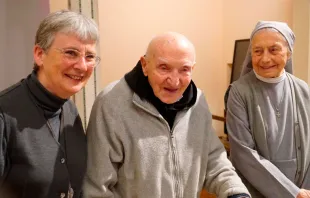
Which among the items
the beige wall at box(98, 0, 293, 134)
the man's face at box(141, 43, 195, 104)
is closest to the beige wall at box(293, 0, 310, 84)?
the beige wall at box(98, 0, 293, 134)

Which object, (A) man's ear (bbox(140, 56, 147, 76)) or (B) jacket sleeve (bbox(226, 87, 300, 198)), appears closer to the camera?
(A) man's ear (bbox(140, 56, 147, 76))

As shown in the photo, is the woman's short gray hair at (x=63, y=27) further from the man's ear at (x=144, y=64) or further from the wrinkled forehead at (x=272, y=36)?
the wrinkled forehead at (x=272, y=36)

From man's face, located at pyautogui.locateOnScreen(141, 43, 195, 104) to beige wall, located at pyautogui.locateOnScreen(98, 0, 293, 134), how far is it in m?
1.60

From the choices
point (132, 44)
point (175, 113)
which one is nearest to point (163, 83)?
point (175, 113)

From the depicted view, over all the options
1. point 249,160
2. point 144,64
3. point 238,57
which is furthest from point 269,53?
point 238,57

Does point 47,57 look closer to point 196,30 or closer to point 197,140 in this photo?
point 197,140

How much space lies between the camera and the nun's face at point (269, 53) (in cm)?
149

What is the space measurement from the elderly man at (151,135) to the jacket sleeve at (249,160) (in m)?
0.18

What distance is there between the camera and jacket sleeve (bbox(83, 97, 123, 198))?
1.21 meters

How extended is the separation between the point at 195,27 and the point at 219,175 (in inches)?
107

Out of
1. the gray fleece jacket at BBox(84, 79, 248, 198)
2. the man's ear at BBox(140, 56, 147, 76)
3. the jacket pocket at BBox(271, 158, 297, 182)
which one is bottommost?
the jacket pocket at BBox(271, 158, 297, 182)

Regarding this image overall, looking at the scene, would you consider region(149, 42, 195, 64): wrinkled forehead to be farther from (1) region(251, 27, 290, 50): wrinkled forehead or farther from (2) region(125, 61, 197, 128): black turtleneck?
(1) region(251, 27, 290, 50): wrinkled forehead

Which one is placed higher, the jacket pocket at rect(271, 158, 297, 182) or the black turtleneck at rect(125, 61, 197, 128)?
the black turtleneck at rect(125, 61, 197, 128)

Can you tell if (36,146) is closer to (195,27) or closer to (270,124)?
(270,124)
